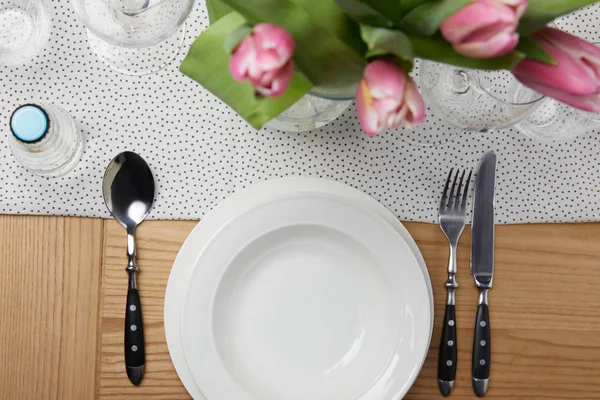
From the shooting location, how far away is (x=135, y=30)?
27.3 inches

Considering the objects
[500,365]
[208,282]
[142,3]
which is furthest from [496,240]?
[142,3]

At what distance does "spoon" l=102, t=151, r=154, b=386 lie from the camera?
27.4 inches

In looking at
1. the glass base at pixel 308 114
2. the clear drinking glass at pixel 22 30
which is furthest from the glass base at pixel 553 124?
the clear drinking glass at pixel 22 30

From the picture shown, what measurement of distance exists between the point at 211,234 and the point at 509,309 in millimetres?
368

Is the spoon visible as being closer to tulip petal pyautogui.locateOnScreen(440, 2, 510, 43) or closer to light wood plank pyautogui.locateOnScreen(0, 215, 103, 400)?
light wood plank pyautogui.locateOnScreen(0, 215, 103, 400)

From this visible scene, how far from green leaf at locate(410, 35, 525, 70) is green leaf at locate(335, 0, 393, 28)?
0.09 ft

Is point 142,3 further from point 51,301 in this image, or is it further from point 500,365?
point 500,365

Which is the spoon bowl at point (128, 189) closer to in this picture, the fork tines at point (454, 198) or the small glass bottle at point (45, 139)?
the small glass bottle at point (45, 139)

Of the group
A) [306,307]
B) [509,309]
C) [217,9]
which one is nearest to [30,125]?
[217,9]

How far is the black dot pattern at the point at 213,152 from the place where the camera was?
70 centimetres

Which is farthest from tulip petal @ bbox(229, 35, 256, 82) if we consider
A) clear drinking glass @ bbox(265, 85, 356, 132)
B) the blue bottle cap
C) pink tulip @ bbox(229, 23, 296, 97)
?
the blue bottle cap

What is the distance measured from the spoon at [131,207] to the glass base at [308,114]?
0.16 meters

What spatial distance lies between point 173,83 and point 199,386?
1.12 ft

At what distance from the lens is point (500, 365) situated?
737mm
